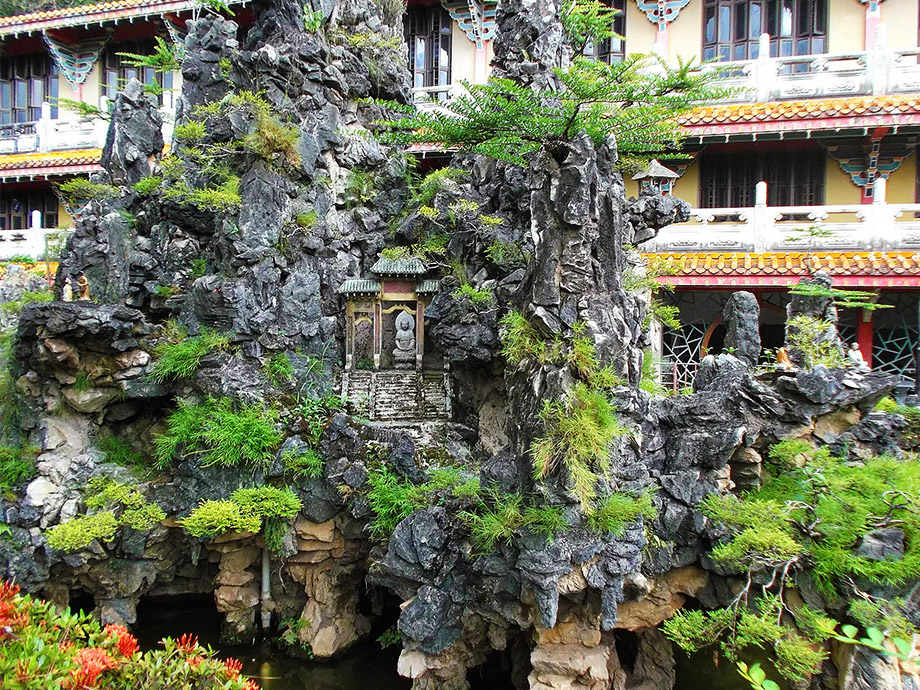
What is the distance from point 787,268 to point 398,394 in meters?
7.26

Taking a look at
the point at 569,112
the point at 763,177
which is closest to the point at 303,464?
the point at 569,112

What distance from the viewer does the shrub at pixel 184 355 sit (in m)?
9.29

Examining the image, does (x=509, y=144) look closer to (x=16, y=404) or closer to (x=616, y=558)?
(x=616, y=558)

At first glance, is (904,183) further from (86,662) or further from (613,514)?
(86,662)

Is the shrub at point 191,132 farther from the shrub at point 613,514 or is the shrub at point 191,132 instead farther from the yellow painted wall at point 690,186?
the yellow painted wall at point 690,186

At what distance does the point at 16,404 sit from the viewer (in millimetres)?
9797

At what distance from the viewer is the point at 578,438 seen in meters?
6.68

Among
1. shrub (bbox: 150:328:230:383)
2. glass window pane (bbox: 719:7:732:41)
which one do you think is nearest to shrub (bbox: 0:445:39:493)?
shrub (bbox: 150:328:230:383)

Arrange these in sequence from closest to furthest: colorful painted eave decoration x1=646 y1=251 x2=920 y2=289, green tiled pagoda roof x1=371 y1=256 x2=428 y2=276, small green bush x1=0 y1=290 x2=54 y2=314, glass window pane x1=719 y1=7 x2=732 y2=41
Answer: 1. small green bush x1=0 y1=290 x2=54 y2=314
2. colorful painted eave decoration x1=646 y1=251 x2=920 y2=289
3. green tiled pagoda roof x1=371 y1=256 x2=428 y2=276
4. glass window pane x1=719 y1=7 x2=732 y2=41

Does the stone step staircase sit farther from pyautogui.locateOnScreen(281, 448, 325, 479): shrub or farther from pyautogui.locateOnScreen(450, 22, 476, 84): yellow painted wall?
pyautogui.locateOnScreen(450, 22, 476, 84): yellow painted wall

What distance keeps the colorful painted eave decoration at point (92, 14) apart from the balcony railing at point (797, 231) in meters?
12.0

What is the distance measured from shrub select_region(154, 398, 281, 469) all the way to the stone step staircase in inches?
61.0

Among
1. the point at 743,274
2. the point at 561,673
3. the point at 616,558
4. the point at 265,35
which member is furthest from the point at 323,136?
the point at 561,673

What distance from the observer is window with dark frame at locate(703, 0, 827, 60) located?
13641 millimetres
